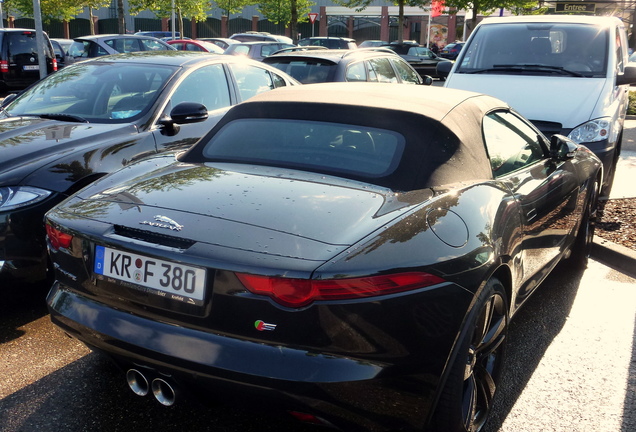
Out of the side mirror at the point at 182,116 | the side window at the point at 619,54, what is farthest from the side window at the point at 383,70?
the side mirror at the point at 182,116

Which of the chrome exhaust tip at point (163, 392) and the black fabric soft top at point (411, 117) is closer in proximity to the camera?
the chrome exhaust tip at point (163, 392)

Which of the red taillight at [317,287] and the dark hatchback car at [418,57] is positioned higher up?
the red taillight at [317,287]

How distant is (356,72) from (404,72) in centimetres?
165

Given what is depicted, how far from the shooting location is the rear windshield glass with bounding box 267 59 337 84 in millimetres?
9242

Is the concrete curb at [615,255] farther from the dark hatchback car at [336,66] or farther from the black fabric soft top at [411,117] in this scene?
the dark hatchback car at [336,66]

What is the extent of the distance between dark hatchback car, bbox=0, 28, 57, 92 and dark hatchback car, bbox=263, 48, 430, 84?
28.2 ft

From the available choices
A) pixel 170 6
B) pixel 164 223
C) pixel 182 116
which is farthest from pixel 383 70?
pixel 170 6

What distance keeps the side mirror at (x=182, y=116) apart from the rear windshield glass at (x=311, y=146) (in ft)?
4.95

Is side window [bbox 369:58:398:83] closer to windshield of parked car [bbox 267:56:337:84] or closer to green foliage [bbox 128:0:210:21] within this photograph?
windshield of parked car [bbox 267:56:337:84]

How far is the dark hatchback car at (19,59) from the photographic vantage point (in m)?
16.1

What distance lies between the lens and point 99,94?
555cm

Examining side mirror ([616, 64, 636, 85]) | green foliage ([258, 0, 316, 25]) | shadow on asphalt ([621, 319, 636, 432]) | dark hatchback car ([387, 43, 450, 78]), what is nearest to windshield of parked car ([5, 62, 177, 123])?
shadow on asphalt ([621, 319, 636, 432])

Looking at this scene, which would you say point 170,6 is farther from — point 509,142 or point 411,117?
point 411,117

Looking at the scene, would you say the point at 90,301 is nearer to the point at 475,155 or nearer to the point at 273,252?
the point at 273,252
